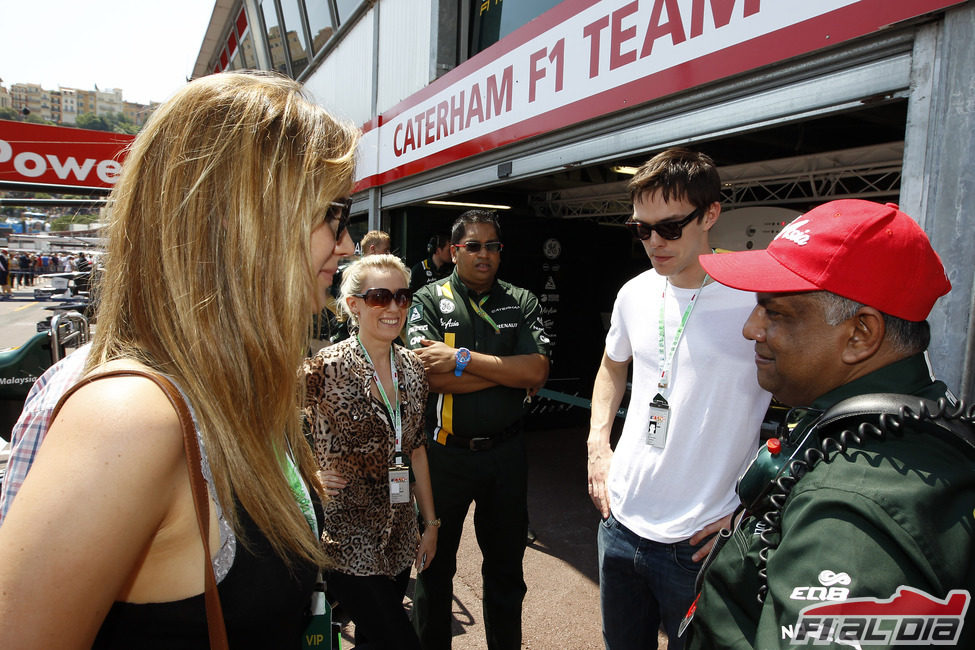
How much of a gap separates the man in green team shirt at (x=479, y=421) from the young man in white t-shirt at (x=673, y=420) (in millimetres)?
728

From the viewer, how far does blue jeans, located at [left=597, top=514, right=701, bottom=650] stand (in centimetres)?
191

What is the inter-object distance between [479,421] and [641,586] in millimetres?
1149

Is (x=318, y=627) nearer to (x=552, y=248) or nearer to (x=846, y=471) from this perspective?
(x=846, y=471)

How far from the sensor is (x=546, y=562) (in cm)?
407

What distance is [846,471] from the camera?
94cm


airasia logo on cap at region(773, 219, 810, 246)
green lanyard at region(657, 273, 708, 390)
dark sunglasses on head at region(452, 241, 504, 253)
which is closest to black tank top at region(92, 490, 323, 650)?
airasia logo on cap at region(773, 219, 810, 246)

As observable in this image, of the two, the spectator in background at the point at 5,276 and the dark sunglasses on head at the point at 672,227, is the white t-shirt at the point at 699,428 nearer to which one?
the dark sunglasses on head at the point at 672,227

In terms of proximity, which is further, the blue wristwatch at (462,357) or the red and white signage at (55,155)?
the red and white signage at (55,155)

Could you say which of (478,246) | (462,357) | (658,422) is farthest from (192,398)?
(478,246)

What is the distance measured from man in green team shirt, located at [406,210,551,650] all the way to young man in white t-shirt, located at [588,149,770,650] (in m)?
0.73

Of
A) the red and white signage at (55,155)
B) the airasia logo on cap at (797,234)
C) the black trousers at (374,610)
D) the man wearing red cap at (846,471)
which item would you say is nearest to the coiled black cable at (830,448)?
the man wearing red cap at (846,471)

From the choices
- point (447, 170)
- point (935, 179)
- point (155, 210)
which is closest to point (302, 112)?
point (155, 210)

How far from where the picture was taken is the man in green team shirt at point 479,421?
276 cm

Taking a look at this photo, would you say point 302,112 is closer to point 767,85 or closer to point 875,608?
point 875,608
